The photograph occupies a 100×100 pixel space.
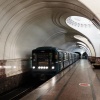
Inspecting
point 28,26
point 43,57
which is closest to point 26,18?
point 28,26

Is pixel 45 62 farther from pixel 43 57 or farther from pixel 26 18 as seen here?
pixel 26 18

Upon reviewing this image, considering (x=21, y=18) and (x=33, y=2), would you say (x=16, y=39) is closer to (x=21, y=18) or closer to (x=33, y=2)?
(x=21, y=18)

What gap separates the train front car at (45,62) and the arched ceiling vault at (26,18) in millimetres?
1603

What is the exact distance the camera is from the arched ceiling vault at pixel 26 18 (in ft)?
38.2

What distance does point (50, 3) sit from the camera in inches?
495

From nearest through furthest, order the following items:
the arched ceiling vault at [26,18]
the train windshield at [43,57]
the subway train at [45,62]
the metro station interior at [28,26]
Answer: the metro station interior at [28,26]
the arched ceiling vault at [26,18]
the subway train at [45,62]
the train windshield at [43,57]

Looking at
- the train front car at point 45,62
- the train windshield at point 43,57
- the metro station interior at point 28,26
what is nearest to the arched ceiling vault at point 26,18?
the metro station interior at point 28,26

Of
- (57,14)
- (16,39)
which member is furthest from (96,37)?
(16,39)

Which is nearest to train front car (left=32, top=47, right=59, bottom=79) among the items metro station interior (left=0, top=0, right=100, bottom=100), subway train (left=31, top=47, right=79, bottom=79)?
subway train (left=31, top=47, right=79, bottom=79)

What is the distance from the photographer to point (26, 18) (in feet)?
48.6

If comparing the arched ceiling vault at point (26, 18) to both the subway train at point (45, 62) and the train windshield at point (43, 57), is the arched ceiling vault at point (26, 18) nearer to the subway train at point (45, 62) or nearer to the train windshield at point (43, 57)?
the train windshield at point (43, 57)

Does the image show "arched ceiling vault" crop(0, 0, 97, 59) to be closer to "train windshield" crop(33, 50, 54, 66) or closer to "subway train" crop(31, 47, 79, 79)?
"train windshield" crop(33, 50, 54, 66)

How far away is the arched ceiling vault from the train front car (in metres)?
1.60

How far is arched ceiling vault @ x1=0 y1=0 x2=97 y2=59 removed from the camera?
1163 centimetres
